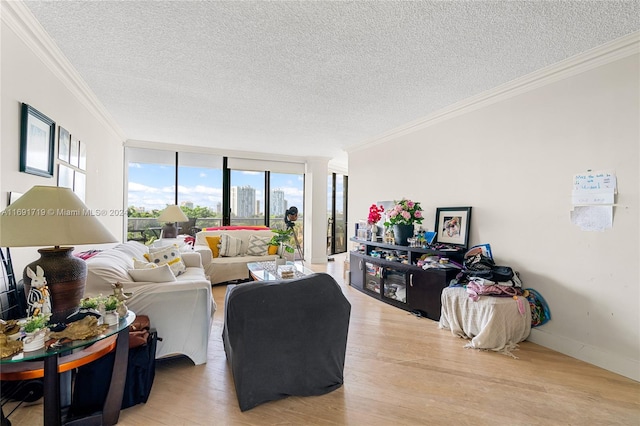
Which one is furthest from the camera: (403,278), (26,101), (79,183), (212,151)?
(212,151)

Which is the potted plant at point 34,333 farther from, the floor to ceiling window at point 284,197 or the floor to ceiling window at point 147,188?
the floor to ceiling window at point 284,197

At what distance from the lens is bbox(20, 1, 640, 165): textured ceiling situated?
1.82m

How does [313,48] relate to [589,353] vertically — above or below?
above

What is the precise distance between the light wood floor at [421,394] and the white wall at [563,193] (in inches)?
14.1

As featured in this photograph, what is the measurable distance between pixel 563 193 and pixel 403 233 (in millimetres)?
1680

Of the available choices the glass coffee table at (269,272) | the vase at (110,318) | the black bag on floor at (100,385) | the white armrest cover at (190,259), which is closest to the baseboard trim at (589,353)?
the glass coffee table at (269,272)

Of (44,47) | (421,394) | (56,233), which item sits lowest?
(421,394)

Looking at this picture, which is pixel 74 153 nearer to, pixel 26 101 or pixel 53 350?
pixel 26 101

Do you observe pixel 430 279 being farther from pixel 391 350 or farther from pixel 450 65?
pixel 450 65

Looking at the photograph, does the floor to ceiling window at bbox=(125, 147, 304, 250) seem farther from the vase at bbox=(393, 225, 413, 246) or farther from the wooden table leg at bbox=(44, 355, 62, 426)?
the wooden table leg at bbox=(44, 355, 62, 426)

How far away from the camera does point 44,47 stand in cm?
216

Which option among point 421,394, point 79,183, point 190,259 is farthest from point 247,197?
point 421,394

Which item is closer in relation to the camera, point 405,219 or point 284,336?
point 284,336

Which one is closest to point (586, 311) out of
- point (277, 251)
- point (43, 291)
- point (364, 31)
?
point (364, 31)
